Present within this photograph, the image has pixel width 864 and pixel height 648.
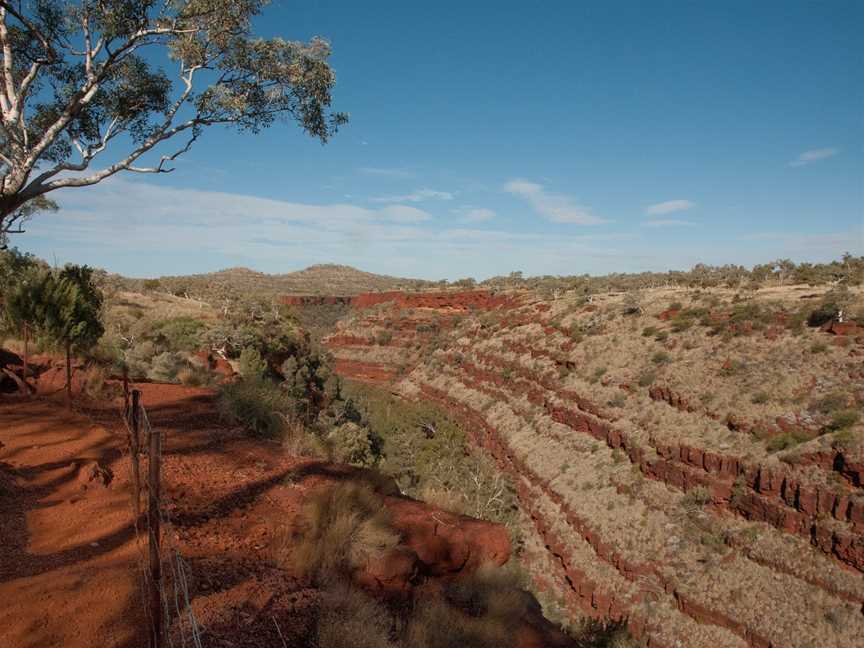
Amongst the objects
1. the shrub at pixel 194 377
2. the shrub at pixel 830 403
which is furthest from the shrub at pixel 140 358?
the shrub at pixel 830 403

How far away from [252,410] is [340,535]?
5049mm

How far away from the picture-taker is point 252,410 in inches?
370

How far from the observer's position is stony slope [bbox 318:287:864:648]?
10.9m

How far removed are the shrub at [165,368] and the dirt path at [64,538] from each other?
19.9ft

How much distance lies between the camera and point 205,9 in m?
9.66

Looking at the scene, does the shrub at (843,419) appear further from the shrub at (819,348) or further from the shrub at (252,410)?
the shrub at (252,410)

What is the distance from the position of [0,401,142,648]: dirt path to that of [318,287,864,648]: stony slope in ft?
38.5

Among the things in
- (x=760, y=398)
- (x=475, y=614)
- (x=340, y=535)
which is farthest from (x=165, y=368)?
(x=760, y=398)

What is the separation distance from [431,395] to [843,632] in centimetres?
2918

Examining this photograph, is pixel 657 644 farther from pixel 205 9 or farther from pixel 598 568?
pixel 205 9

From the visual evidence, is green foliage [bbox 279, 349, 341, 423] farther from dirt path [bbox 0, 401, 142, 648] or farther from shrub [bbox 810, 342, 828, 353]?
shrub [bbox 810, 342, 828, 353]

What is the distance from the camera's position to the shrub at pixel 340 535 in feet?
15.5

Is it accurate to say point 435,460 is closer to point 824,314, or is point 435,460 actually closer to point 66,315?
point 824,314

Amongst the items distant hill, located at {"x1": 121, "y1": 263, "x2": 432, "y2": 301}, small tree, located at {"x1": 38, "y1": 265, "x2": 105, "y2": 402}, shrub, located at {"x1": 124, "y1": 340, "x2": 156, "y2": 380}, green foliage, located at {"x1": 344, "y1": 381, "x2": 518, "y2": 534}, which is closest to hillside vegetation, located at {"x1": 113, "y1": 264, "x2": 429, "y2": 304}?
distant hill, located at {"x1": 121, "y1": 263, "x2": 432, "y2": 301}
